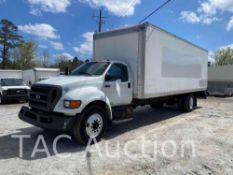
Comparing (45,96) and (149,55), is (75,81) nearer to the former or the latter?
(45,96)

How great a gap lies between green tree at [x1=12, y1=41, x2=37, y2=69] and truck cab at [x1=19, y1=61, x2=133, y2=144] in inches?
1856

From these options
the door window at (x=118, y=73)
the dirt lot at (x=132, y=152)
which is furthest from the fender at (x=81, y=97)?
the dirt lot at (x=132, y=152)

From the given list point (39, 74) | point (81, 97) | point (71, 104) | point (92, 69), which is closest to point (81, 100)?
point (81, 97)

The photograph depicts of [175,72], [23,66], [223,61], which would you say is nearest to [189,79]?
[175,72]

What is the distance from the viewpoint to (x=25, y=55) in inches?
2089

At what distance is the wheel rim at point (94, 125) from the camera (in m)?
6.10

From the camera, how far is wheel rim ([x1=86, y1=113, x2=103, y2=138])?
6.10 m

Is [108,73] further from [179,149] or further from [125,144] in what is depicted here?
[179,149]

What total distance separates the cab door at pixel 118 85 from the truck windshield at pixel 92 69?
217 mm

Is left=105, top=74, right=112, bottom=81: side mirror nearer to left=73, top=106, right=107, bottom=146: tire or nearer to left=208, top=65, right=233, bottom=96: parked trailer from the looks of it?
left=73, top=106, right=107, bottom=146: tire

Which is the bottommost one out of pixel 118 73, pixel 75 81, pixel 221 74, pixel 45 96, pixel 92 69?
pixel 45 96

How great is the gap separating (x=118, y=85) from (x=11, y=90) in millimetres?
10990

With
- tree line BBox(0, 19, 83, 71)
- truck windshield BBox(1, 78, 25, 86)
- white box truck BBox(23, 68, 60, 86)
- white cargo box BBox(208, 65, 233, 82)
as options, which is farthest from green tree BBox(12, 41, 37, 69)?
white cargo box BBox(208, 65, 233, 82)

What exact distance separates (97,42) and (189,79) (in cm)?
501
